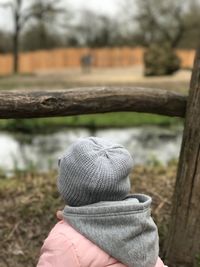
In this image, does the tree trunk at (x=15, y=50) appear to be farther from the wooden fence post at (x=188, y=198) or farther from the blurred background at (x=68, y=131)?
the wooden fence post at (x=188, y=198)

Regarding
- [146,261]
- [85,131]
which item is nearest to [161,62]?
[85,131]

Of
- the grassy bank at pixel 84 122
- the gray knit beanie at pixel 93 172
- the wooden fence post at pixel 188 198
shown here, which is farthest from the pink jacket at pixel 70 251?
the grassy bank at pixel 84 122

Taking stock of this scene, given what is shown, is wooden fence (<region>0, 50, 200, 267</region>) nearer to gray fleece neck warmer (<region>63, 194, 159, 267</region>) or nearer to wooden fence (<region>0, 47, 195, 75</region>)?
gray fleece neck warmer (<region>63, 194, 159, 267</region>)

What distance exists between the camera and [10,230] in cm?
432

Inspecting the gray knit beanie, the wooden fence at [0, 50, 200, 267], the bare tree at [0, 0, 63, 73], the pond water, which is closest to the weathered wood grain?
the wooden fence at [0, 50, 200, 267]

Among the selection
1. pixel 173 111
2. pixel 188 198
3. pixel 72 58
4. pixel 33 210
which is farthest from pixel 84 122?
pixel 72 58

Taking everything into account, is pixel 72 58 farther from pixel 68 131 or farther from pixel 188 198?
pixel 188 198

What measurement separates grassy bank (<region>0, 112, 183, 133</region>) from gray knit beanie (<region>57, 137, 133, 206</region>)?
439 inches

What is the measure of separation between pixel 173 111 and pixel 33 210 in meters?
1.58

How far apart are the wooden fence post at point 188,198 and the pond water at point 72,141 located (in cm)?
464

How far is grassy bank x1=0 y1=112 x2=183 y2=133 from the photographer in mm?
13695

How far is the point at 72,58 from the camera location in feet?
153

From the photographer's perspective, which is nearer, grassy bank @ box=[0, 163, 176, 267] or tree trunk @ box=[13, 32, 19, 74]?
grassy bank @ box=[0, 163, 176, 267]

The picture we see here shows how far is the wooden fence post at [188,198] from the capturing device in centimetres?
341
